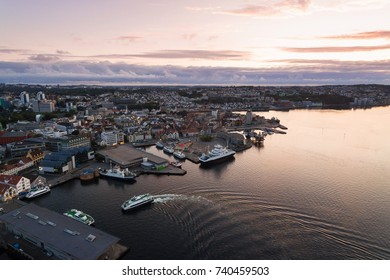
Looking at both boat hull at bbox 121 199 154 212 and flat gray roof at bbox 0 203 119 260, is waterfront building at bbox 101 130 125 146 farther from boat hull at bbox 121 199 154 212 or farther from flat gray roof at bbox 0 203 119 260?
flat gray roof at bbox 0 203 119 260

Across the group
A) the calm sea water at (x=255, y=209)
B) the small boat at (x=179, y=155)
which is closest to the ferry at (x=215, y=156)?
the calm sea water at (x=255, y=209)

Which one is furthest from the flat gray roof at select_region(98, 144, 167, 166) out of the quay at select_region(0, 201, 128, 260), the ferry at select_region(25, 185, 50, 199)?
the quay at select_region(0, 201, 128, 260)

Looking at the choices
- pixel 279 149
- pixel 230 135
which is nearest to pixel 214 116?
pixel 230 135

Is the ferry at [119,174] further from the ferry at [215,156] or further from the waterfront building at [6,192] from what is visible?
the ferry at [215,156]

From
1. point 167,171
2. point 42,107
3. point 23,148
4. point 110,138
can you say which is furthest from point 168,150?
point 42,107

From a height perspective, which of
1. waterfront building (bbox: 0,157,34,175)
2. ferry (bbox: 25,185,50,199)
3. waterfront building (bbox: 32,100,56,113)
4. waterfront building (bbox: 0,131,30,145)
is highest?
waterfront building (bbox: 32,100,56,113)

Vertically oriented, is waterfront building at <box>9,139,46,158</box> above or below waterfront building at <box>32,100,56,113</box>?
below
